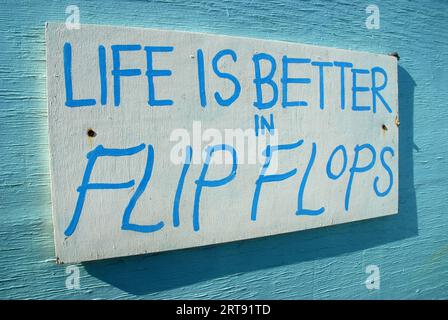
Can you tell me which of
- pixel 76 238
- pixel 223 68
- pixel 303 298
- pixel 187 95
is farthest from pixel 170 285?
pixel 223 68

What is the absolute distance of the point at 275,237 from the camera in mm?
1619

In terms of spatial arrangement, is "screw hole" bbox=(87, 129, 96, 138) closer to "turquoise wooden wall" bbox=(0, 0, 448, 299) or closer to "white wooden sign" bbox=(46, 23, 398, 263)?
"white wooden sign" bbox=(46, 23, 398, 263)

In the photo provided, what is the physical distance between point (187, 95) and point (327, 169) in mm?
679

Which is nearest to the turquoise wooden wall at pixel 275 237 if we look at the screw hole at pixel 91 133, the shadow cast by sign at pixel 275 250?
the shadow cast by sign at pixel 275 250

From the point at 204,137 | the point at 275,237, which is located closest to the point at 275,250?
the point at 275,237

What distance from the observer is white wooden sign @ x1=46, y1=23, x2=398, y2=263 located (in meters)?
1.26

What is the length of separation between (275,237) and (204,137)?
0.53 m

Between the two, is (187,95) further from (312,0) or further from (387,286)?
(387,286)

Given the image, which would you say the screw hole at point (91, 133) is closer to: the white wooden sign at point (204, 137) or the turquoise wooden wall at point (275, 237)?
the white wooden sign at point (204, 137)

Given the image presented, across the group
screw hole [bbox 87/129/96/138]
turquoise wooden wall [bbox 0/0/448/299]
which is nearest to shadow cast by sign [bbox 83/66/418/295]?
turquoise wooden wall [bbox 0/0/448/299]

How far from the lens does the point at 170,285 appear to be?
4.82 feet

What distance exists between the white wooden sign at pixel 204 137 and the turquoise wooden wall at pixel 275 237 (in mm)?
88

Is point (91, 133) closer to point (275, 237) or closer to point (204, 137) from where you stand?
point (204, 137)

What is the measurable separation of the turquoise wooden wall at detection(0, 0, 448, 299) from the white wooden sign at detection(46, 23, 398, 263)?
0.09 meters
